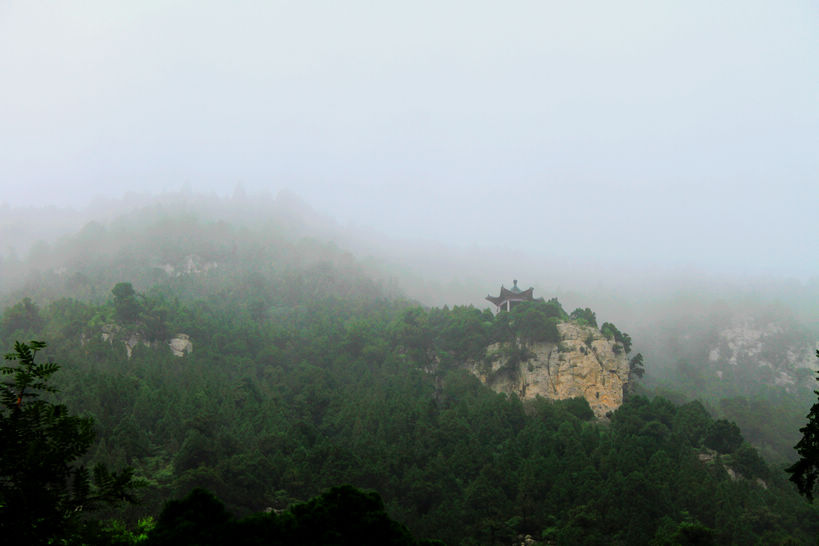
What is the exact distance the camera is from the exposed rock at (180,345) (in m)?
51.4

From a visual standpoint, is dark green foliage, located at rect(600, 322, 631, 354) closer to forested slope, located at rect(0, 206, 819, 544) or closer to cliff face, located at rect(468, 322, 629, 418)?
cliff face, located at rect(468, 322, 629, 418)

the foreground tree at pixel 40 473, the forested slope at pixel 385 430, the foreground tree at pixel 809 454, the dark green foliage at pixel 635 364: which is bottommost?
the forested slope at pixel 385 430

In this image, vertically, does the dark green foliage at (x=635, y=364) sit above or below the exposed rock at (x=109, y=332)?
above

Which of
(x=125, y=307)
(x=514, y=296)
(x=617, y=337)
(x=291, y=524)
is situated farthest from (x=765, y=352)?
(x=291, y=524)

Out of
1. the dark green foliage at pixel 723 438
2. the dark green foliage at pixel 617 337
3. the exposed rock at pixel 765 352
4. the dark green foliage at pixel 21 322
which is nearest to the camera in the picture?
the dark green foliage at pixel 723 438

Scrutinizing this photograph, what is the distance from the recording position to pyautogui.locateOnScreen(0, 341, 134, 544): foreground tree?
12.3 m

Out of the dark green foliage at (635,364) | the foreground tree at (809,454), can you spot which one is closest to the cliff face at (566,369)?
the dark green foliage at (635,364)

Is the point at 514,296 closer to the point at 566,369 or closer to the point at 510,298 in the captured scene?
the point at 510,298

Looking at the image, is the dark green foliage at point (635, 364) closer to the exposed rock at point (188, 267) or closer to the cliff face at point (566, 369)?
the cliff face at point (566, 369)

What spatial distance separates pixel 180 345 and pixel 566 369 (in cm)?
2967

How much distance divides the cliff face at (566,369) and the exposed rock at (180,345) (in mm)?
22673

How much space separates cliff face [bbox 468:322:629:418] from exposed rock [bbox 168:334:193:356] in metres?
22.7

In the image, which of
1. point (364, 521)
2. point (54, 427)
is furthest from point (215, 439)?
point (54, 427)

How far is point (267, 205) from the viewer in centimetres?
10994
